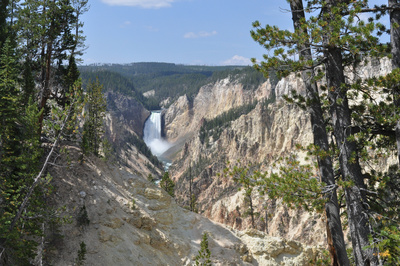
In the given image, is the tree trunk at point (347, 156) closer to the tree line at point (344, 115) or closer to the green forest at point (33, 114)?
the tree line at point (344, 115)

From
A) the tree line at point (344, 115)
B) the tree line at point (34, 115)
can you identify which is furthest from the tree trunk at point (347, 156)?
the tree line at point (34, 115)

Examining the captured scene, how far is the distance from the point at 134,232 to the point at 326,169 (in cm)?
1457

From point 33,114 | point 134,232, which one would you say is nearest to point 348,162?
point 33,114

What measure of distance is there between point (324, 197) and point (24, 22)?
21623mm

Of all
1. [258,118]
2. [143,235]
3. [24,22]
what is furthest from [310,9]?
[258,118]

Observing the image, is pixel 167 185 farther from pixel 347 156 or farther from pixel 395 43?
pixel 395 43

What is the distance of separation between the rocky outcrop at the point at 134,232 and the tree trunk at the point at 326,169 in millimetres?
10338

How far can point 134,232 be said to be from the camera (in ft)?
65.6

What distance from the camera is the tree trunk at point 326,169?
810cm

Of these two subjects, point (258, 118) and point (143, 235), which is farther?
point (258, 118)

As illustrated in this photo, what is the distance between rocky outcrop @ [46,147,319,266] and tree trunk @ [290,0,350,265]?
407 inches

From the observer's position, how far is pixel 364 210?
7367 millimetres

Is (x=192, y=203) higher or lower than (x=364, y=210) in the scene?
lower

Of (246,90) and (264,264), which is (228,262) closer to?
(264,264)
